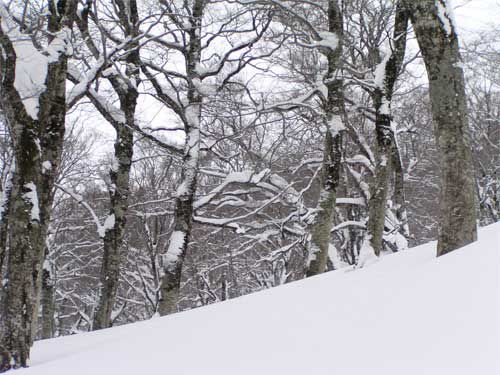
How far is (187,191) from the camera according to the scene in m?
8.10

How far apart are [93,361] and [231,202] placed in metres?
7.49

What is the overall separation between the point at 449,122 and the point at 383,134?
3928 mm

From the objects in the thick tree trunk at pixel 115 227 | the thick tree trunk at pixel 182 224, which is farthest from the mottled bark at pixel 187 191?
the thick tree trunk at pixel 115 227

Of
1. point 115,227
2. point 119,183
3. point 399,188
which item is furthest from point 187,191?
point 399,188

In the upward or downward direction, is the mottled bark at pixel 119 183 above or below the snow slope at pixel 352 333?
above

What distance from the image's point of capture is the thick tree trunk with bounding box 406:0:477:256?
12.3ft

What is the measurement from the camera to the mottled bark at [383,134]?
7.14 metres

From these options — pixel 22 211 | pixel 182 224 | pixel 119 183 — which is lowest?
pixel 22 211

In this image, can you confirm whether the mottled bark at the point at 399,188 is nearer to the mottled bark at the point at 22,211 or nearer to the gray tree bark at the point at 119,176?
the gray tree bark at the point at 119,176

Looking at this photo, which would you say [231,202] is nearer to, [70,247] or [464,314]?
[464,314]

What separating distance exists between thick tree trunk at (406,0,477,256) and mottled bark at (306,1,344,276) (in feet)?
12.1

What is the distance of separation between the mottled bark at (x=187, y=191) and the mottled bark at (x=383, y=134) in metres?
3.38

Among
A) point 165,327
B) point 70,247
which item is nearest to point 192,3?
point 165,327

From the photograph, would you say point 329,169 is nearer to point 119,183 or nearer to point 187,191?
point 187,191
